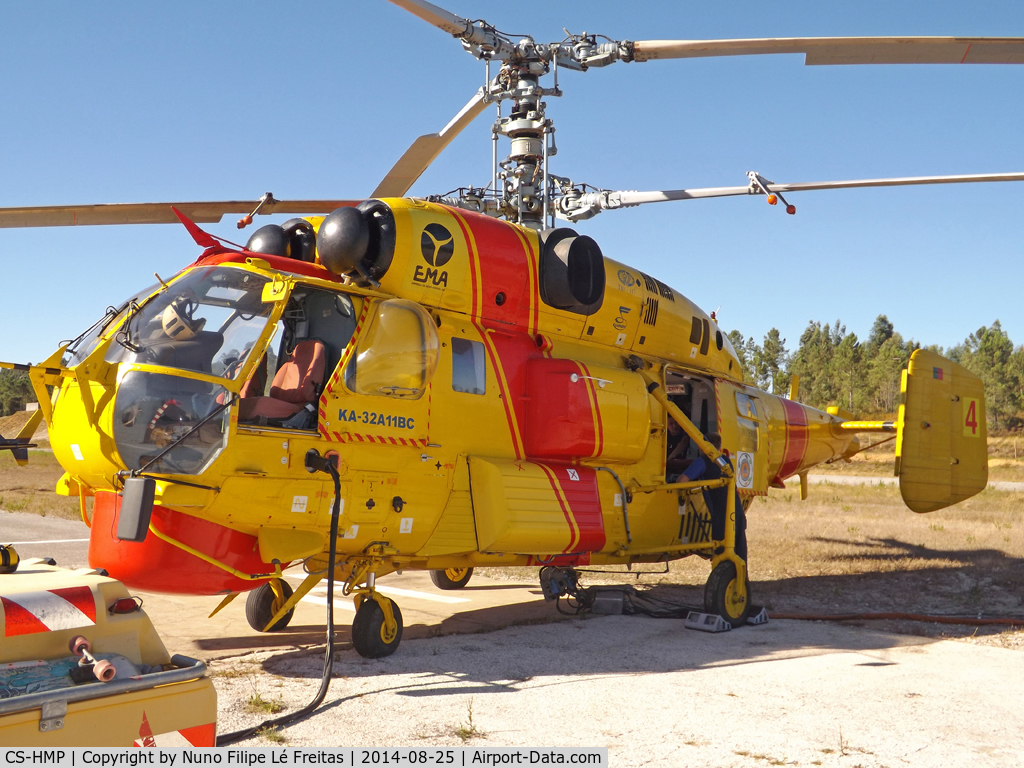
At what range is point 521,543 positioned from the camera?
7.43 m

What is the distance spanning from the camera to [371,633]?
676 cm

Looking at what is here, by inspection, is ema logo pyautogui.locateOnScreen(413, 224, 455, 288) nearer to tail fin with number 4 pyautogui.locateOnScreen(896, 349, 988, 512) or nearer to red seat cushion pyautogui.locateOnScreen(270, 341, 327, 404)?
red seat cushion pyautogui.locateOnScreen(270, 341, 327, 404)

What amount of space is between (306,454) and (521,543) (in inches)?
86.2

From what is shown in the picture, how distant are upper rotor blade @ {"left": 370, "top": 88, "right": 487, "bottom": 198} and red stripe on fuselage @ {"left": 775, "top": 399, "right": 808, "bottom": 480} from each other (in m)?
6.03

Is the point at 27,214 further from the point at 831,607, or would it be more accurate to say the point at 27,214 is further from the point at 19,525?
the point at 19,525

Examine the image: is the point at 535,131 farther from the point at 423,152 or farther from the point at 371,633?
the point at 371,633

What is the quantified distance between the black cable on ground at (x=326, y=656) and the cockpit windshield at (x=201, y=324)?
951 millimetres

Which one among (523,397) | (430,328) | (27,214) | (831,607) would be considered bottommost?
(831,607)

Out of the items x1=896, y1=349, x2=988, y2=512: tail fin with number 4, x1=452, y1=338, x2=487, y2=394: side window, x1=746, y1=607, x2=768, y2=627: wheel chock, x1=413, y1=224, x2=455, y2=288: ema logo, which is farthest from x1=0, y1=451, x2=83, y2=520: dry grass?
x1=896, y1=349, x2=988, y2=512: tail fin with number 4

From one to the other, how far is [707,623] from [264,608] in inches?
172

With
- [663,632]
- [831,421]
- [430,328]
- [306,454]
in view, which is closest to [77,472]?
[306,454]

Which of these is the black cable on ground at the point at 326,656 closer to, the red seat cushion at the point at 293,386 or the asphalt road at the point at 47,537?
the red seat cushion at the point at 293,386

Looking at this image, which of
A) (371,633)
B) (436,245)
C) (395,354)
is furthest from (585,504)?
(436,245)

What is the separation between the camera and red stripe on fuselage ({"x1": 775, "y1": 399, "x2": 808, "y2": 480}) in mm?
11805
